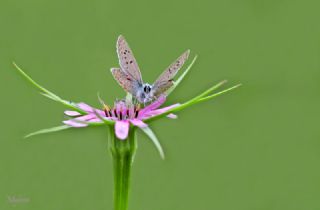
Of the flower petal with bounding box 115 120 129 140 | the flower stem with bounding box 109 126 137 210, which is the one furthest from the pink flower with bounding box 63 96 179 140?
the flower stem with bounding box 109 126 137 210

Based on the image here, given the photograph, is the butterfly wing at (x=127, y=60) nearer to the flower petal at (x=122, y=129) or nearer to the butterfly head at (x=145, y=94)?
the butterfly head at (x=145, y=94)

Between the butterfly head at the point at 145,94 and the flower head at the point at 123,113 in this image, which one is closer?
the flower head at the point at 123,113

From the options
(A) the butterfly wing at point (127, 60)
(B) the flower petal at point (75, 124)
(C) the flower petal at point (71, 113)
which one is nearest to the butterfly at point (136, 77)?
(A) the butterfly wing at point (127, 60)

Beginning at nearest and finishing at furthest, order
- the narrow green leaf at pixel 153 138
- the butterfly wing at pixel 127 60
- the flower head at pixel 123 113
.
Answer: the narrow green leaf at pixel 153 138, the flower head at pixel 123 113, the butterfly wing at pixel 127 60

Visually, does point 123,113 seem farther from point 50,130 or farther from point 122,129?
point 50,130

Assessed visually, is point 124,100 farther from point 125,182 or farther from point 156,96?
point 125,182

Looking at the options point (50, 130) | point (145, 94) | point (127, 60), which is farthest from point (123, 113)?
point (50, 130)

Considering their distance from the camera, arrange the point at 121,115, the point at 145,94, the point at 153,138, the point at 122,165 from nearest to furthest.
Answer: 1. the point at 153,138
2. the point at 122,165
3. the point at 121,115
4. the point at 145,94
